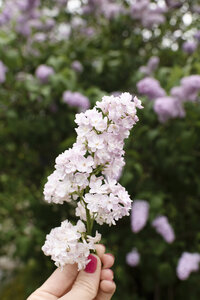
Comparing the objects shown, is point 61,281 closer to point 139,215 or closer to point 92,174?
point 92,174

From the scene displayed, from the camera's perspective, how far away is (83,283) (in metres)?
0.82

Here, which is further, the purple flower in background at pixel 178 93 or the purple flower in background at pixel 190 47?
the purple flower in background at pixel 190 47

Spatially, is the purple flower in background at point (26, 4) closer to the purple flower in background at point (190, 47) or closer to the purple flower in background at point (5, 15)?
the purple flower in background at point (5, 15)

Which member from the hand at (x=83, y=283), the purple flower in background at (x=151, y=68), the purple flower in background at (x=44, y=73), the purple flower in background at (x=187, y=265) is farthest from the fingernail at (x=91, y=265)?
the purple flower in background at (x=151, y=68)

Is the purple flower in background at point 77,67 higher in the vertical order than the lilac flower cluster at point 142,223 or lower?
higher

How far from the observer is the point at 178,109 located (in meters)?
1.74

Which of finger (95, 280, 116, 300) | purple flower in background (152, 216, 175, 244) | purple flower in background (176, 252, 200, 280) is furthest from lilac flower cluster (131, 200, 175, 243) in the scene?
finger (95, 280, 116, 300)

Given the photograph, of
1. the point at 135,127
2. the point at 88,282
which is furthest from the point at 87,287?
the point at 135,127

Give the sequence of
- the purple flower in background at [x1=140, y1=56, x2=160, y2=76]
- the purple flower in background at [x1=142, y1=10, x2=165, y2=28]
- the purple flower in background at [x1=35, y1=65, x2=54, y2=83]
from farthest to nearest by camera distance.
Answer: the purple flower in background at [x1=142, y1=10, x2=165, y2=28] < the purple flower in background at [x1=140, y1=56, x2=160, y2=76] < the purple flower in background at [x1=35, y1=65, x2=54, y2=83]

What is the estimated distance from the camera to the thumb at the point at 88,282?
80 centimetres

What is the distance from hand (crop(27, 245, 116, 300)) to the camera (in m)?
0.81

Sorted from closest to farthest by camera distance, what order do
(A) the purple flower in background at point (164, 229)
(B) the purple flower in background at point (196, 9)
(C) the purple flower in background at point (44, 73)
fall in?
(A) the purple flower in background at point (164, 229) → (C) the purple flower in background at point (44, 73) → (B) the purple flower in background at point (196, 9)

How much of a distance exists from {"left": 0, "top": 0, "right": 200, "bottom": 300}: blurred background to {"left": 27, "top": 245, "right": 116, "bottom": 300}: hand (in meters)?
0.72

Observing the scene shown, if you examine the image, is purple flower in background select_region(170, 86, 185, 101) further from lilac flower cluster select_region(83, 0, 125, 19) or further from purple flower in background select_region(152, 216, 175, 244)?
lilac flower cluster select_region(83, 0, 125, 19)
